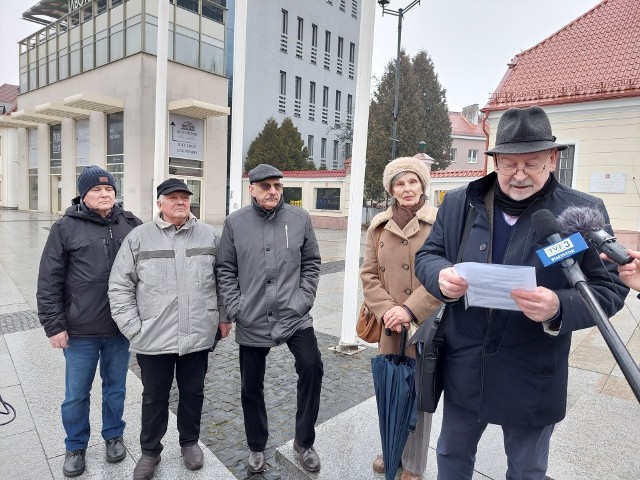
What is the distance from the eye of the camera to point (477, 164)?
137ft

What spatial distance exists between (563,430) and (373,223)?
2.10m

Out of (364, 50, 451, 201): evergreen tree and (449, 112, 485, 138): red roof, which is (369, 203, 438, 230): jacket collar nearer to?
(364, 50, 451, 201): evergreen tree

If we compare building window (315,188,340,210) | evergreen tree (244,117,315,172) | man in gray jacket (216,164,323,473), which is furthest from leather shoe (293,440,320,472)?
evergreen tree (244,117,315,172)

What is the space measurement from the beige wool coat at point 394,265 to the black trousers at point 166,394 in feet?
3.85

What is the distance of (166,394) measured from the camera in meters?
2.84

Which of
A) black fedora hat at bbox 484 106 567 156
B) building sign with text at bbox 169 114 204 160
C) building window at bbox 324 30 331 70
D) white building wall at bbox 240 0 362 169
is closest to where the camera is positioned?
black fedora hat at bbox 484 106 567 156

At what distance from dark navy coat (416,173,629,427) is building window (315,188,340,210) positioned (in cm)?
1995

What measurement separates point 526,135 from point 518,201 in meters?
0.26

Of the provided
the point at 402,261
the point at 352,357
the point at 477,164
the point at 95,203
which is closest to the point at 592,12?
the point at 352,357

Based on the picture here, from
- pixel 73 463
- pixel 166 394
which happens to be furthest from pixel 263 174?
pixel 73 463

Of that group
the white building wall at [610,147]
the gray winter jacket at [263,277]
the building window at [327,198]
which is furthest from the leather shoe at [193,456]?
the building window at [327,198]

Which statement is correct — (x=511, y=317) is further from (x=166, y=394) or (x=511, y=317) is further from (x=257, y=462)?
(x=166, y=394)

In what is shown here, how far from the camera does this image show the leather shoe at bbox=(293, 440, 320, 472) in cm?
278

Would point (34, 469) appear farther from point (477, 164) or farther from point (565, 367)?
point (477, 164)
